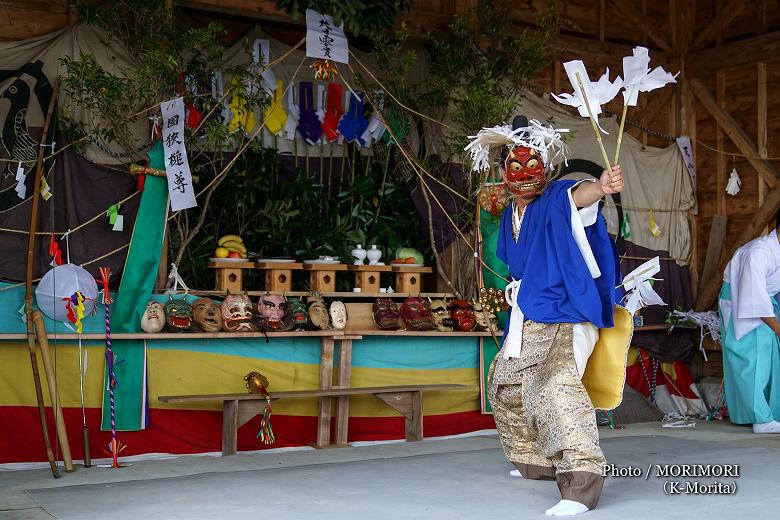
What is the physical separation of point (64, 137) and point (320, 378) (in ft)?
7.25

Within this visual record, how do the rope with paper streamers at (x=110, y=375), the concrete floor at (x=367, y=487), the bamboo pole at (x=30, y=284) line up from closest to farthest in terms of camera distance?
the concrete floor at (x=367, y=487) → the bamboo pole at (x=30, y=284) → the rope with paper streamers at (x=110, y=375)

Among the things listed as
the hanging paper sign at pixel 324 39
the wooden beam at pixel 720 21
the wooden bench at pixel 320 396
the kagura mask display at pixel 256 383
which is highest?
the wooden beam at pixel 720 21

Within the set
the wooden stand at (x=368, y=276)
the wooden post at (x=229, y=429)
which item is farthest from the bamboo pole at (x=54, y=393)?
the wooden stand at (x=368, y=276)

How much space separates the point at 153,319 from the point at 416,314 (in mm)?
1832

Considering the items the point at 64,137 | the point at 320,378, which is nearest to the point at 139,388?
the point at 320,378

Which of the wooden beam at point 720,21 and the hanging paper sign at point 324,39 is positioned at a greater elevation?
the wooden beam at point 720,21

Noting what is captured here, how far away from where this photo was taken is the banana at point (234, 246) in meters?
6.69

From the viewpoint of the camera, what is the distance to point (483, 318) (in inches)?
275

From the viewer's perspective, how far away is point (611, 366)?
4.47 meters

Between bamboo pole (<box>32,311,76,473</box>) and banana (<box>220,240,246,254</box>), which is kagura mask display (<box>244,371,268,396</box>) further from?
bamboo pole (<box>32,311,76,473</box>)

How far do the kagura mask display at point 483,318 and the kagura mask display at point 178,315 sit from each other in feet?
6.81

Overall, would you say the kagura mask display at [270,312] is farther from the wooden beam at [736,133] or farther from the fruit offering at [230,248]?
the wooden beam at [736,133]

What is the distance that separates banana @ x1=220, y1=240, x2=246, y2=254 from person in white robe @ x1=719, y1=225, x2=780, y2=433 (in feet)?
11.4

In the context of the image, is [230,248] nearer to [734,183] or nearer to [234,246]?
[234,246]
